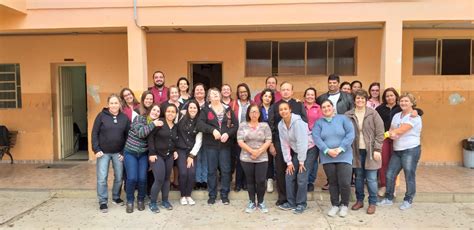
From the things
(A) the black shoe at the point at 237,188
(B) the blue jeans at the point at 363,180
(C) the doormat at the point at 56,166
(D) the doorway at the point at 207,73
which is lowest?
(C) the doormat at the point at 56,166

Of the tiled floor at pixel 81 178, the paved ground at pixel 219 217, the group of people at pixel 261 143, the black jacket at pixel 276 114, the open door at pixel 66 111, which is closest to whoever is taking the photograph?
the paved ground at pixel 219 217

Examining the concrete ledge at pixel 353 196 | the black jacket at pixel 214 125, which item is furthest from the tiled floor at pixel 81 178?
the black jacket at pixel 214 125

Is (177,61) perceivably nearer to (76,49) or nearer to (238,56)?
(238,56)

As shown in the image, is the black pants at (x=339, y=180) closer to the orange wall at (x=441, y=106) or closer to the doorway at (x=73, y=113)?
the orange wall at (x=441, y=106)

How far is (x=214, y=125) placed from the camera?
5508 millimetres

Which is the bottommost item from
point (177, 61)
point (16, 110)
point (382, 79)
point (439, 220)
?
point (439, 220)

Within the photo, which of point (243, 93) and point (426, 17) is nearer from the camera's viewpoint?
point (243, 93)

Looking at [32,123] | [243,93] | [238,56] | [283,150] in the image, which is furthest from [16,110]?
[283,150]

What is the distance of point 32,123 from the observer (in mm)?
8734

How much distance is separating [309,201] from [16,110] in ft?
22.6

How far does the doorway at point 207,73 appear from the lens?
8.58 metres

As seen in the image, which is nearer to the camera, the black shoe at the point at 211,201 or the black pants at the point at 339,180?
the black pants at the point at 339,180

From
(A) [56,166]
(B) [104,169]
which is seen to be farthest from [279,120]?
(A) [56,166]

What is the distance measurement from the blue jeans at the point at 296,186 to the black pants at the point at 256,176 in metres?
0.34
